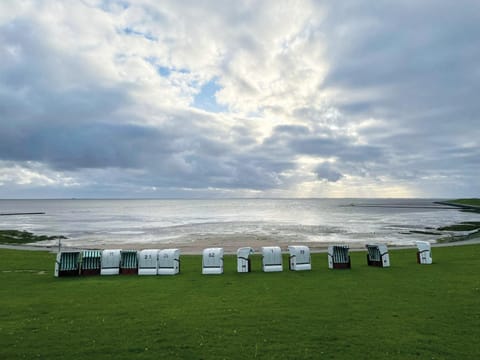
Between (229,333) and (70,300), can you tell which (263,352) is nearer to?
(229,333)

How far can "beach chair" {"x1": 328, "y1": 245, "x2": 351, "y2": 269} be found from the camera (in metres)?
19.5

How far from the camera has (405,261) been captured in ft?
73.4

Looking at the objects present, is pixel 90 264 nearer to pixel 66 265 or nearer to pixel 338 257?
pixel 66 265

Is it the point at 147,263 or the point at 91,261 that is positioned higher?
the point at 91,261

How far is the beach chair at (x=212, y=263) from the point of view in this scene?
18328 mm

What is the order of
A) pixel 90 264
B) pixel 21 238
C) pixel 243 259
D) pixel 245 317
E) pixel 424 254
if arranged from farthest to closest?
pixel 21 238
pixel 424 254
pixel 90 264
pixel 243 259
pixel 245 317

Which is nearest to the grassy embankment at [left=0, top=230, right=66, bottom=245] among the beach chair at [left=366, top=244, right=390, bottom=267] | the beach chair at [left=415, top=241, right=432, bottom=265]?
the beach chair at [left=366, top=244, right=390, bottom=267]

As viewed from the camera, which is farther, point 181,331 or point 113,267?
point 113,267

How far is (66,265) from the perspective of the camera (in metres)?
18.3

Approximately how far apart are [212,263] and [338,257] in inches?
296

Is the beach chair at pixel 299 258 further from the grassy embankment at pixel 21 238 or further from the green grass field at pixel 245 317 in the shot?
the grassy embankment at pixel 21 238

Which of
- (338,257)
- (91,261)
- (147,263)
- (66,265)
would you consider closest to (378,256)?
(338,257)

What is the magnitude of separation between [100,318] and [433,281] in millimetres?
14180

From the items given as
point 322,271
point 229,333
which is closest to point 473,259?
point 322,271
